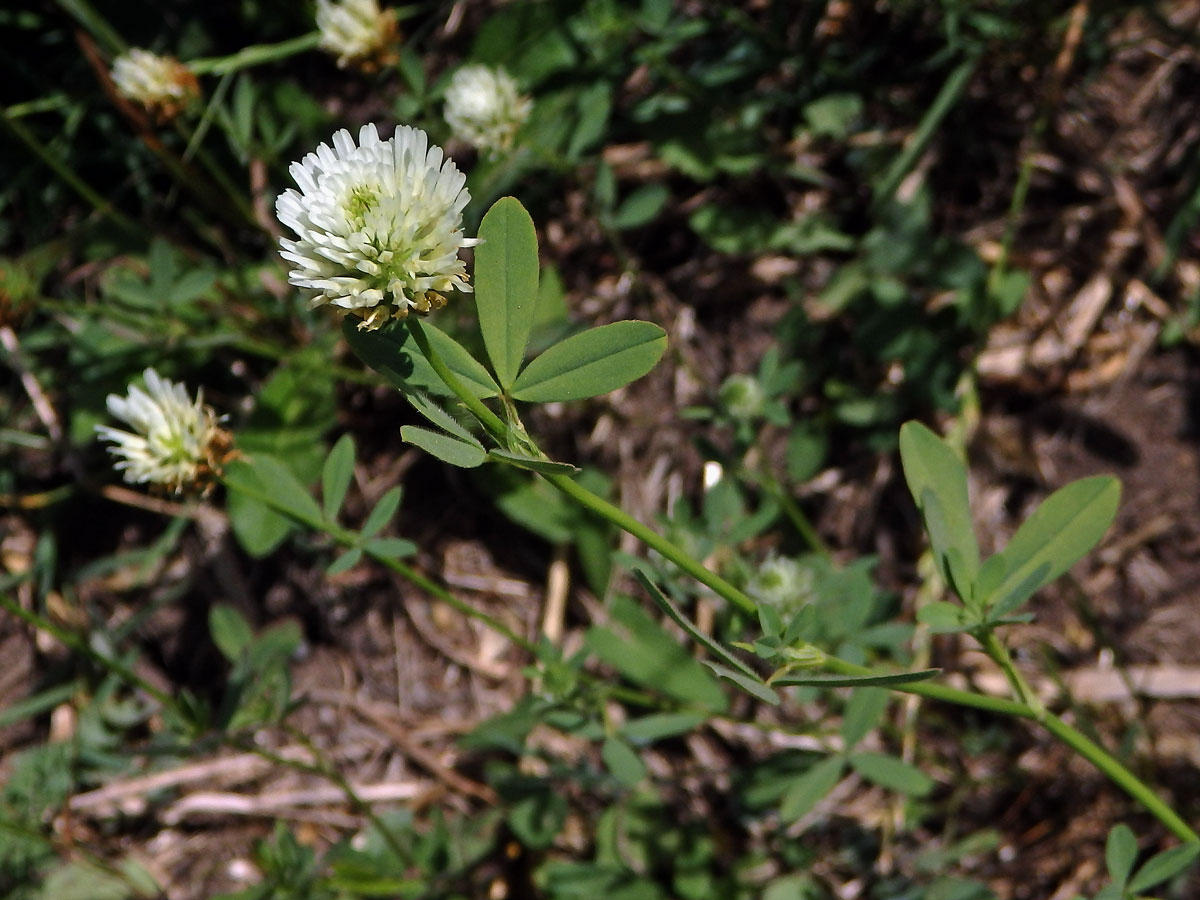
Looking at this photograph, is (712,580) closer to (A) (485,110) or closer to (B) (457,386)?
(B) (457,386)

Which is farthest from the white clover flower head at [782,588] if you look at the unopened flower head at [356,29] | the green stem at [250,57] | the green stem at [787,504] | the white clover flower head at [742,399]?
the green stem at [250,57]

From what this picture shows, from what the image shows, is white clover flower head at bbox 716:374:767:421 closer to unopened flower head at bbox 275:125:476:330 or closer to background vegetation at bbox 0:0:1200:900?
background vegetation at bbox 0:0:1200:900

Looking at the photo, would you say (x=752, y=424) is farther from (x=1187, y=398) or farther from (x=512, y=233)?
(x=512, y=233)


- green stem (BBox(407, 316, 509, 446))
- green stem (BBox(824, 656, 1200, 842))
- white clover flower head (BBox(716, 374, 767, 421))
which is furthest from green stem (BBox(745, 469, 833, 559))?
green stem (BBox(407, 316, 509, 446))

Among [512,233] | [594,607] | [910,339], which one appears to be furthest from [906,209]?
[512,233]

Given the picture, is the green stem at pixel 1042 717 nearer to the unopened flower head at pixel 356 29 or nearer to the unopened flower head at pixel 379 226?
the unopened flower head at pixel 379 226
